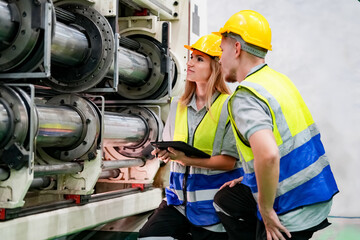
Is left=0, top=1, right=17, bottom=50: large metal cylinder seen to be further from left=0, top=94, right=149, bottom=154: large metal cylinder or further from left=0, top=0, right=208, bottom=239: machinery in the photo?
left=0, top=94, right=149, bottom=154: large metal cylinder

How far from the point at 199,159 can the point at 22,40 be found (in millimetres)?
1051

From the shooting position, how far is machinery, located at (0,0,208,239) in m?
2.78

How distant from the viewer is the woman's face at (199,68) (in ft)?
10.5

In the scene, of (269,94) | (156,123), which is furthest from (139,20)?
(269,94)

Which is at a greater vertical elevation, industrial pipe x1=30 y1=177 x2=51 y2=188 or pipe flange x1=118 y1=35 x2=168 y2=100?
pipe flange x1=118 y1=35 x2=168 y2=100

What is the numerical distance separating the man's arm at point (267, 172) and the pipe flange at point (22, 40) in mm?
1299

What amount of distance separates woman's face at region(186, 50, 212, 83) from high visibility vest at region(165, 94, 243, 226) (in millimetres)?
139

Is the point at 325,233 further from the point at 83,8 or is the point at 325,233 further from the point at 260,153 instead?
the point at 260,153

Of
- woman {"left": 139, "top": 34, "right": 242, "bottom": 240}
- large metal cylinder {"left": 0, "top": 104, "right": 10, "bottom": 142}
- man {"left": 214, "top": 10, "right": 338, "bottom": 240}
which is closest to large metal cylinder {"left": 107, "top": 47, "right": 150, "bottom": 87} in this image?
woman {"left": 139, "top": 34, "right": 242, "bottom": 240}

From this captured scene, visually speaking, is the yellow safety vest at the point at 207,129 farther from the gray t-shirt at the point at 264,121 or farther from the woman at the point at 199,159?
the gray t-shirt at the point at 264,121

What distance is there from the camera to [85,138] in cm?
352

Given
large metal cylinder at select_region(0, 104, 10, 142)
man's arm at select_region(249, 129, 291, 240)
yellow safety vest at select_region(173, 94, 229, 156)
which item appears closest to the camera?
man's arm at select_region(249, 129, 291, 240)

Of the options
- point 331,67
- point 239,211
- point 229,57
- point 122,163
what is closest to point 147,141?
point 122,163

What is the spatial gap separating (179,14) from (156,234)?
2445 mm
